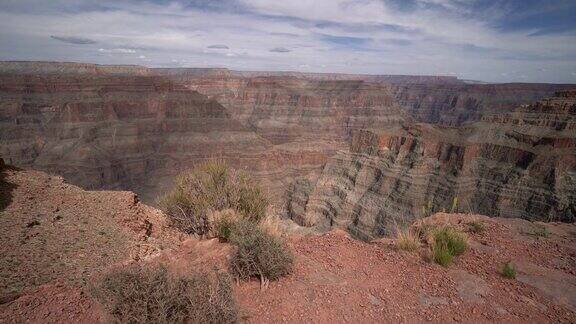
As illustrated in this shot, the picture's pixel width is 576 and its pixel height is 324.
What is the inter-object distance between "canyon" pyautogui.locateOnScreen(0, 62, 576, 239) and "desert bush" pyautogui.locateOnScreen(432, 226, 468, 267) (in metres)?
0.82

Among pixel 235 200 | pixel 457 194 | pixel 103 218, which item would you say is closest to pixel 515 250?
pixel 235 200

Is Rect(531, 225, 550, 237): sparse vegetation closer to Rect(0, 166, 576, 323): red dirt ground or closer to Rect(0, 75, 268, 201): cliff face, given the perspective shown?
Rect(0, 166, 576, 323): red dirt ground

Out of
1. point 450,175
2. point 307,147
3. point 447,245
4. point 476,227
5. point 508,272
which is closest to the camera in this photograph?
point 508,272

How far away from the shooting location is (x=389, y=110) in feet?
340

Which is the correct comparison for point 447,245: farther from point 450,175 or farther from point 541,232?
A: point 450,175

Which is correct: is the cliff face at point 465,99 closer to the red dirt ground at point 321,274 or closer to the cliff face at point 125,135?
the cliff face at point 125,135

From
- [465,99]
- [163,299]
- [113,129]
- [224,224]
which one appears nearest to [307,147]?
[113,129]

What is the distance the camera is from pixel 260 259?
5.29 meters

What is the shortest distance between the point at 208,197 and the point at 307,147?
5200 cm

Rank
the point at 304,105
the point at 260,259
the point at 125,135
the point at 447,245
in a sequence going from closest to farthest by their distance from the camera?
the point at 260,259 < the point at 447,245 < the point at 125,135 < the point at 304,105

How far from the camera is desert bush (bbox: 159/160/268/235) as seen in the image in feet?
28.1

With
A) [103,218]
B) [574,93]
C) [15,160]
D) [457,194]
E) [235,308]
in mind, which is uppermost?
[574,93]

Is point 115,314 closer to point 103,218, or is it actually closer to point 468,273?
point 103,218

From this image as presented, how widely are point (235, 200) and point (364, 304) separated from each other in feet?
15.2
